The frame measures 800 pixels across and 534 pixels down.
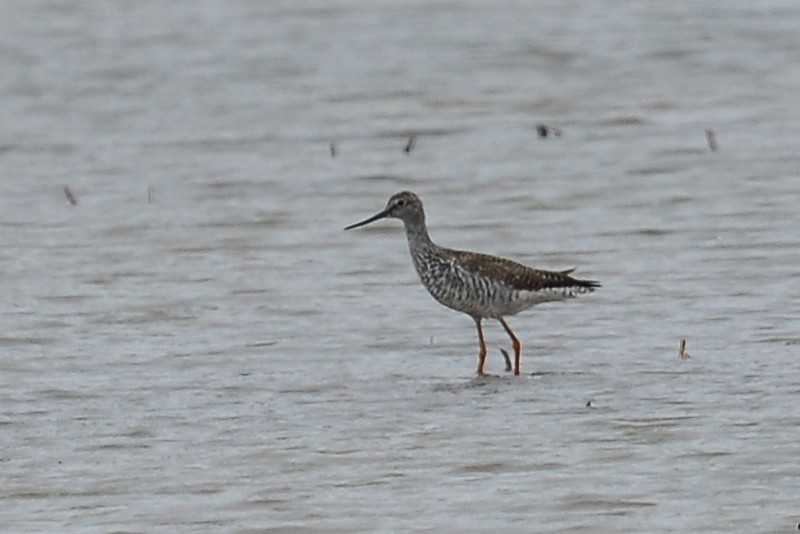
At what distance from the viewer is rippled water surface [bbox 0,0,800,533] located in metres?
8.57

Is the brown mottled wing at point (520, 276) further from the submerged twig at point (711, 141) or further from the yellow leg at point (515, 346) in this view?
the submerged twig at point (711, 141)

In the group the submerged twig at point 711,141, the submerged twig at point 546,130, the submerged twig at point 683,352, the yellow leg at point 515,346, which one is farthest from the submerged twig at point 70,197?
the submerged twig at point 683,352

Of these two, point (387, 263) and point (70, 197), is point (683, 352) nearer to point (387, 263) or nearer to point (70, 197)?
point (387, 263)

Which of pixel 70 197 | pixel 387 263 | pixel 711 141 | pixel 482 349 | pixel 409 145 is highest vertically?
pixel 482 349

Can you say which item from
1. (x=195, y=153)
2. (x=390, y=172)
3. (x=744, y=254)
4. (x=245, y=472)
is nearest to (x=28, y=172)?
(x=195, y=153)

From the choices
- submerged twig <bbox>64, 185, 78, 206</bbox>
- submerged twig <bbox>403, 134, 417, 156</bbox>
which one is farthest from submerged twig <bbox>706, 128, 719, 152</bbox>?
submerged twig <bbox>64, 185, 78, 206</bbox>

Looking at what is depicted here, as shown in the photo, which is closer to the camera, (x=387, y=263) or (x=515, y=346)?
(x=515, y=346)

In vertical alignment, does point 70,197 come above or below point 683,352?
below

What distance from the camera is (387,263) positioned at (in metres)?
13.7

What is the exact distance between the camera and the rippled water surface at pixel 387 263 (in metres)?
8.57

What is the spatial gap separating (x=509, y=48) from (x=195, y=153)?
5.20m

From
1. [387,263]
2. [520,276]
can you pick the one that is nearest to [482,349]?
[520,276]

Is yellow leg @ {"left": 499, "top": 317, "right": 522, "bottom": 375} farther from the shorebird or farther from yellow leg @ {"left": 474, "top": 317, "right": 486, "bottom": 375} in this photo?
yellow leg @ {"left": 474, "top": 317, "right": 486, "bottom": 375}

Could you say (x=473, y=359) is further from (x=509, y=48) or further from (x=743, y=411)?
(x=509, y=48)
